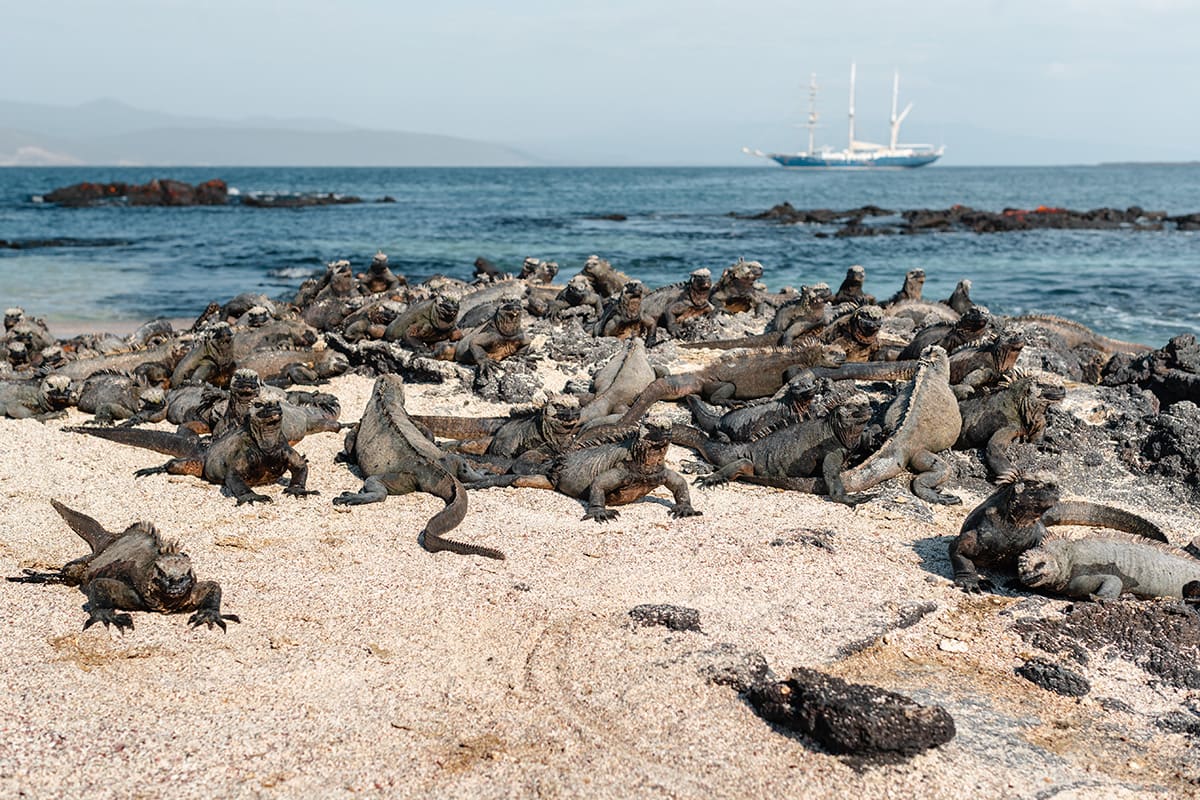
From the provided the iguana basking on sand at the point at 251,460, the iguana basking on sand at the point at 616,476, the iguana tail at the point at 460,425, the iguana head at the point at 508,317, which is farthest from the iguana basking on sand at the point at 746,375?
the iguana basking on sand at the point at 251,460

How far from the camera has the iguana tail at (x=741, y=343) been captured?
9.91m

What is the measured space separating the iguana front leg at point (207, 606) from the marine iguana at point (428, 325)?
A: 5578 mm

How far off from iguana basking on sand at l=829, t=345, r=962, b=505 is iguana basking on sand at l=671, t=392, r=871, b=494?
0.15 m

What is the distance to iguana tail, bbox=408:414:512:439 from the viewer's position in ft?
24.1

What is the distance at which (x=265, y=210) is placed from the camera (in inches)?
1944

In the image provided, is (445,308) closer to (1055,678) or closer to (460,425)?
(460,425)

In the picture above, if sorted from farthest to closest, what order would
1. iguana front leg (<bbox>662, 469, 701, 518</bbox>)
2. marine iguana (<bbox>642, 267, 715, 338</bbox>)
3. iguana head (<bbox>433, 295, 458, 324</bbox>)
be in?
marine iguana (<bbox>642, 267, 715, 338</bbox>) < iguana head (<bbox>433, 295, 458, 324</bbox>) < iguana front leg (<bbox>662, 469, 701, 518</bbox>)

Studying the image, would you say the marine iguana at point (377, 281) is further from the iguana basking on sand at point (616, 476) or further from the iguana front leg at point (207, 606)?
the iguana front leg at point (207, 606)

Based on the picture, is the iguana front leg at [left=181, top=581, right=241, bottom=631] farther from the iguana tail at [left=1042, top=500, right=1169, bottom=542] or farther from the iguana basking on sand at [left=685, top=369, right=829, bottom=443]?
the iguana tail at [left=1042, top=500, right=1169, bottom=542]

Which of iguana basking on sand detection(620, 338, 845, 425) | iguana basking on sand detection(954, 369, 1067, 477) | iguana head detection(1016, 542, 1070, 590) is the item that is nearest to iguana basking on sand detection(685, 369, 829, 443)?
iguana basking on sand detection(620, 338, 845, 425)

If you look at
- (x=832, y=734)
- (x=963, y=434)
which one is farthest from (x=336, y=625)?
(x=963, y=434)

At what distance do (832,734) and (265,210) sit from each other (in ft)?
167

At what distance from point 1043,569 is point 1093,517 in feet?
3.51

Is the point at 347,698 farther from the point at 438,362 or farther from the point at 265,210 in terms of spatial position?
the point at 265,210
